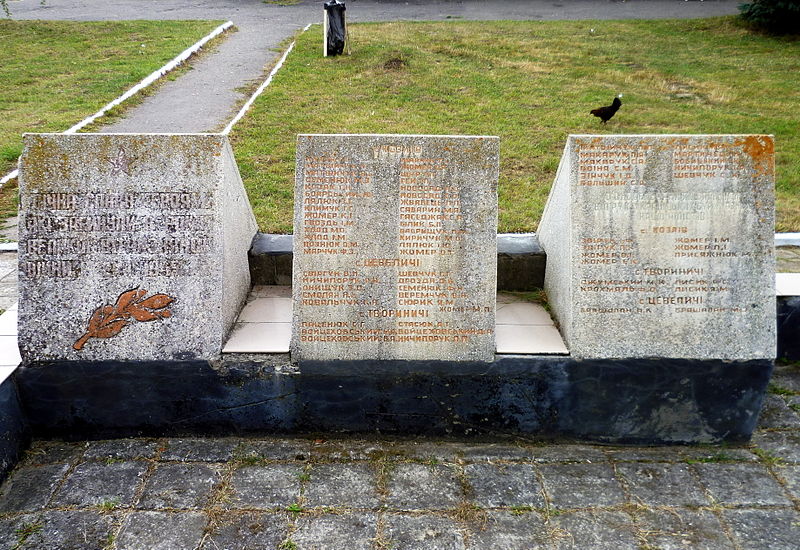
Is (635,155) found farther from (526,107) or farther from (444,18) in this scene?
(444,18)

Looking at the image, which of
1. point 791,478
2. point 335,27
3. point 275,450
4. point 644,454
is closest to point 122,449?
point 275,450

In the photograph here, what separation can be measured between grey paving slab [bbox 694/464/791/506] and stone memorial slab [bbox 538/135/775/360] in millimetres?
588

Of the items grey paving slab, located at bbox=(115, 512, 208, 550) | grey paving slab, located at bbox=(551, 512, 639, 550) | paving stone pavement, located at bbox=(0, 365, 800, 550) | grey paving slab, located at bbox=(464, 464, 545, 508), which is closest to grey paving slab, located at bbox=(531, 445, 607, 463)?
paving stone pavement, located at bbox=(0, 365, 800, 550)

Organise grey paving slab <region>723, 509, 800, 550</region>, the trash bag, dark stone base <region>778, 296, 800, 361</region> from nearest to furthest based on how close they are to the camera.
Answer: grey paving slab <region>723, 509, 800, 550</region> → dark stone base <region>778, 296, 800, 361</region> → the trash bag

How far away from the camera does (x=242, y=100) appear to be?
35.1ft

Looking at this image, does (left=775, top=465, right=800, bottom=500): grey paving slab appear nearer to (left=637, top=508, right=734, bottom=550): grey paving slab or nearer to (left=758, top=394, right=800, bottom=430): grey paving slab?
(left=758, top=394, right=800, bottom=430): grey paving slab

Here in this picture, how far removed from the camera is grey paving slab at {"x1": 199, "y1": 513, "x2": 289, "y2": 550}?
10.8ft

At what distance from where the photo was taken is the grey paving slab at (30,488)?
353 cm

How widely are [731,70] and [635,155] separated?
9.71 m

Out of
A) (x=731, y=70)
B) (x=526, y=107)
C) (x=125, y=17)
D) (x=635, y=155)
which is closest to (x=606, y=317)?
(x=635, y=155)

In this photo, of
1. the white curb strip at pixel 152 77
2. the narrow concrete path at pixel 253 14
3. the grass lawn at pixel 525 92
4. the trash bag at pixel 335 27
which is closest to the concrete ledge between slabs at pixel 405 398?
the grass lawn at pixel 525 92

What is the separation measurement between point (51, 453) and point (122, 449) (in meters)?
0.38

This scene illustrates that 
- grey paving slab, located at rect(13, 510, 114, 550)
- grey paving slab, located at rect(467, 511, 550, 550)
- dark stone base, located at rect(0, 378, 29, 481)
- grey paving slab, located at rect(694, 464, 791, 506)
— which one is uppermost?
dark stone base, located at rect(0, 378, 29, 481)

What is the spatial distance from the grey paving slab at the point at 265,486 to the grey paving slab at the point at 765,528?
2107mm
